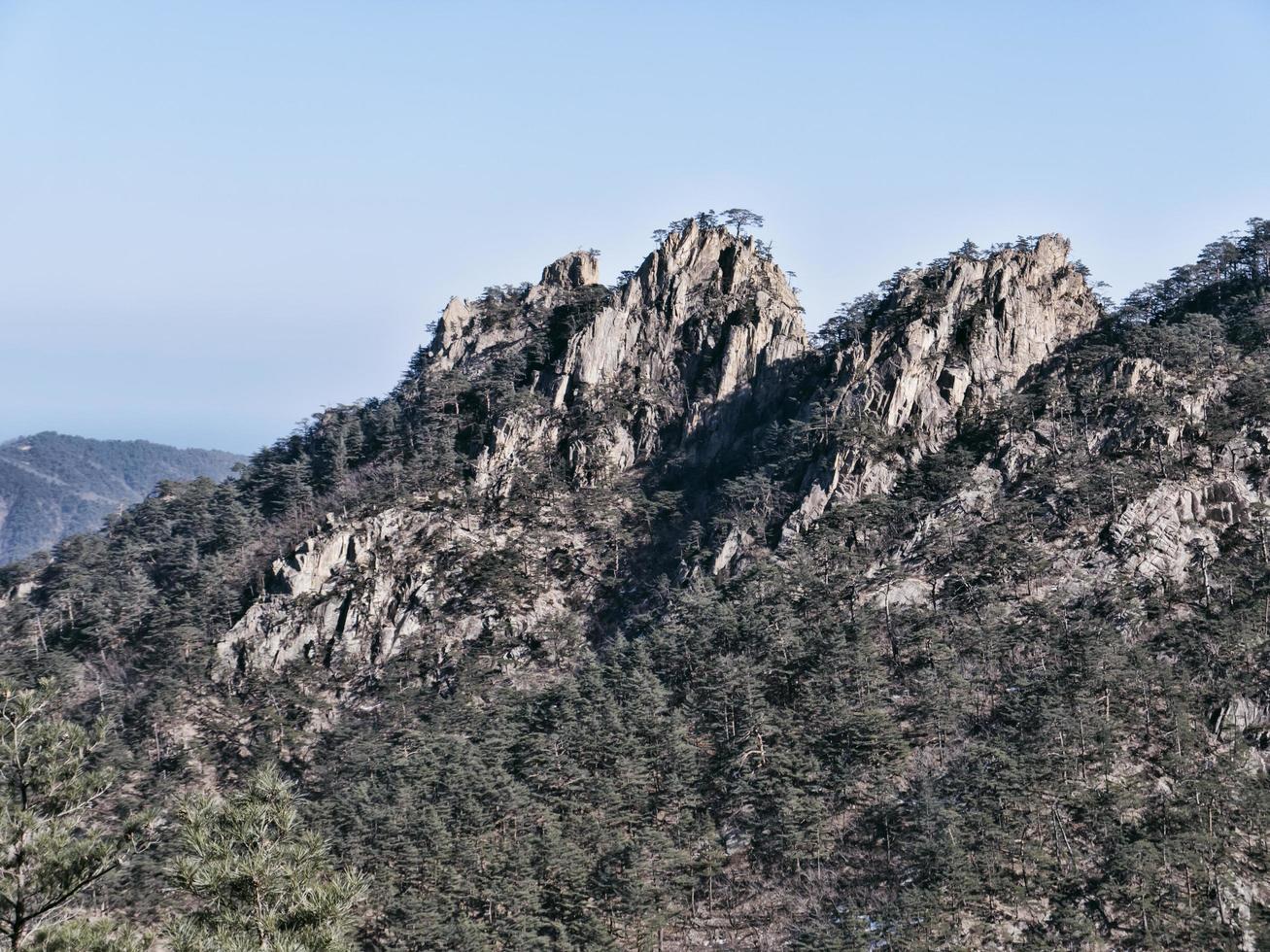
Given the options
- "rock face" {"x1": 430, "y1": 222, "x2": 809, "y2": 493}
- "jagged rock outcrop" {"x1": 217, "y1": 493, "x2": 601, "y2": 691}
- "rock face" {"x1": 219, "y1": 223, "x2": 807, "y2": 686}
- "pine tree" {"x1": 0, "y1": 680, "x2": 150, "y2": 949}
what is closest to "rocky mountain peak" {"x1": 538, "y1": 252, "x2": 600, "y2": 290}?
"rock face" {"x1": 219, "y1": 223, "x2": 807, "y2": 686}

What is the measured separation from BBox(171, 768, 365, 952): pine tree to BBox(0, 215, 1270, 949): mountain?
111 feet

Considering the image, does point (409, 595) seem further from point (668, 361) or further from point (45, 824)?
point (45, 824)

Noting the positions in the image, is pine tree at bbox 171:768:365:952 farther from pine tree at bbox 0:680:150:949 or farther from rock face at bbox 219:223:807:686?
rock face at bbox 219:223:807:686

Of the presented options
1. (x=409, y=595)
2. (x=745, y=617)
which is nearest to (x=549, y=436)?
(x=409, y=595)

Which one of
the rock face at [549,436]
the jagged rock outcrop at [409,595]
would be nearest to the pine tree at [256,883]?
the jagged rock outcrop at [409,595]

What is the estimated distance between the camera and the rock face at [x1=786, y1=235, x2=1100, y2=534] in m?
87.8

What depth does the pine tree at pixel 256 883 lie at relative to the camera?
782 inches

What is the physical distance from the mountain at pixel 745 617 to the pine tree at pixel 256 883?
33951 mm

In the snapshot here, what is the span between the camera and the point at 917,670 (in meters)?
69.3

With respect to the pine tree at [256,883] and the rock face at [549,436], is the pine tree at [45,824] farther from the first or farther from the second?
the rock face at [549,436]

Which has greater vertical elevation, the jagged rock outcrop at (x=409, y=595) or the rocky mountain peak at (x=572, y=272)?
the rocky mountain peak at (x=572, y=272)

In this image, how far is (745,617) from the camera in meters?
76.9

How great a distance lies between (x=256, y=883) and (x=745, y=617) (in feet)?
192

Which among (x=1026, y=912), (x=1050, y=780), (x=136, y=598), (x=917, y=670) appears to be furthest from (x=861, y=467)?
(x=136, y=598)
